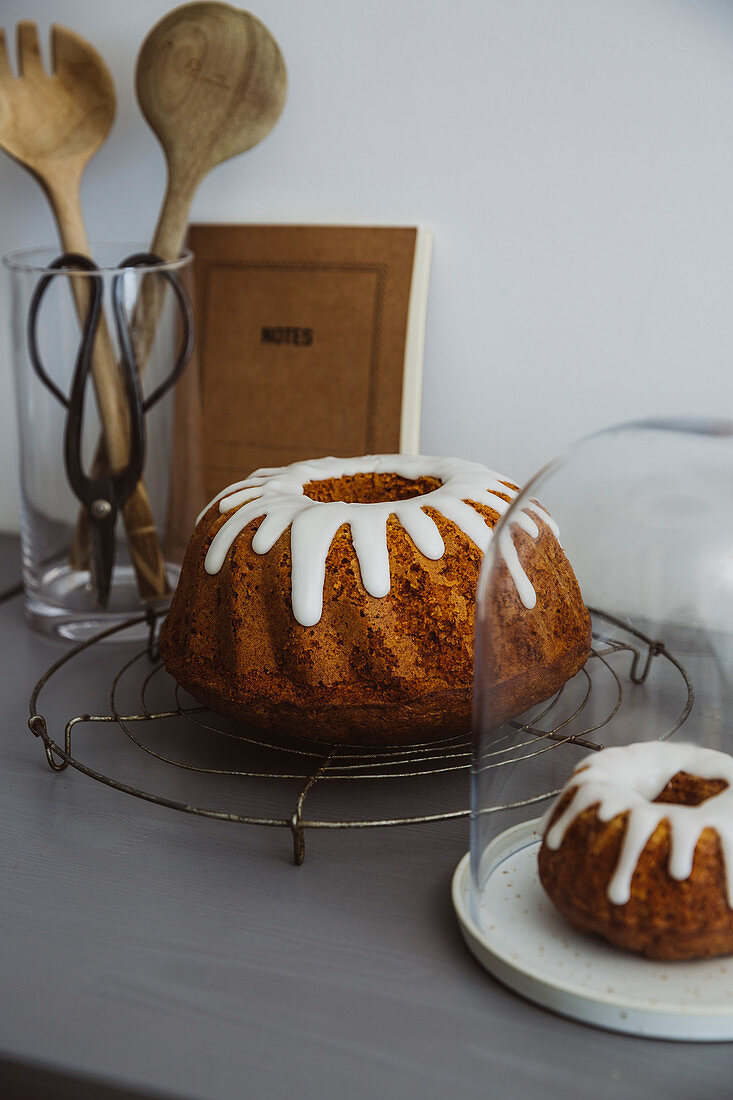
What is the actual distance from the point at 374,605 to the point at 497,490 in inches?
5.6

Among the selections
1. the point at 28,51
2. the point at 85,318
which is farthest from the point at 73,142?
the point at 85,318

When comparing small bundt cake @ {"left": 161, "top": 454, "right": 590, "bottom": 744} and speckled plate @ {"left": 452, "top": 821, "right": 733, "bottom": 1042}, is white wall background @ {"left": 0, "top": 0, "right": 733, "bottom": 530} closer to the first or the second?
small bundt cake @ {"left": 161, "top": 454, "right": 590, "bottom": 744}

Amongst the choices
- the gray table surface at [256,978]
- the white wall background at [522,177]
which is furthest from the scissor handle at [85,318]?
the gray table surface at [256,978]

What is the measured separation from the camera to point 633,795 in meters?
0.53

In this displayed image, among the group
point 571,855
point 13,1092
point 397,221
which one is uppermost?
point 397,221

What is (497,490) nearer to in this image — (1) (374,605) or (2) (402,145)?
(1) (374,605)

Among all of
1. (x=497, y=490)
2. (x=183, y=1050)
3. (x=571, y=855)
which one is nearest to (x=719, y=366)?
(x=497, y=490)

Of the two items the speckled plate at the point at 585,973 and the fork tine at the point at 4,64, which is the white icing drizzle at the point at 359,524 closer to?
the speckled plate at the point at 585,973

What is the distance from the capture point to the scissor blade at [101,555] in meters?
0.95

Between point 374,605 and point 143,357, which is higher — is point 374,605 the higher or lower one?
the lower one

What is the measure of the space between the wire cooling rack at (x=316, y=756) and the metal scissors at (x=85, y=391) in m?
0.20

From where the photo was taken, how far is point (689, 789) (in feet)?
1.81

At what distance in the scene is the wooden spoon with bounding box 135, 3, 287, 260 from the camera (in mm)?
971

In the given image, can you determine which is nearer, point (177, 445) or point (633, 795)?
point (633, 795)
